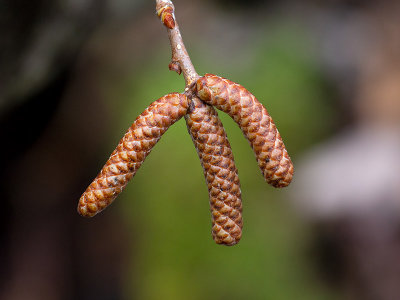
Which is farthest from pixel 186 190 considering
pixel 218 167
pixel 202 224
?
pixel 218 167

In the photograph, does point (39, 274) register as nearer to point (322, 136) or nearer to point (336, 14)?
point (322, 136)

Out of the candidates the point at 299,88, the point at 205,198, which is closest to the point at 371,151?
the point at 299,88

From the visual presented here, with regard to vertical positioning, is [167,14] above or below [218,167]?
above

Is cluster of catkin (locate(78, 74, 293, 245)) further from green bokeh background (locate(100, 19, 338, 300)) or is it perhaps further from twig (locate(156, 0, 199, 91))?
green bokeh background (locate(100, 19, 338, 300))

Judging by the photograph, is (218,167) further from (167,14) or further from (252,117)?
(167,14)

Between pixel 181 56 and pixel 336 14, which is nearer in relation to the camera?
pixel 181 56

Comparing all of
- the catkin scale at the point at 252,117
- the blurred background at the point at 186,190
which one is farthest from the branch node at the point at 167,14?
the blurred background at the point at 186,190
